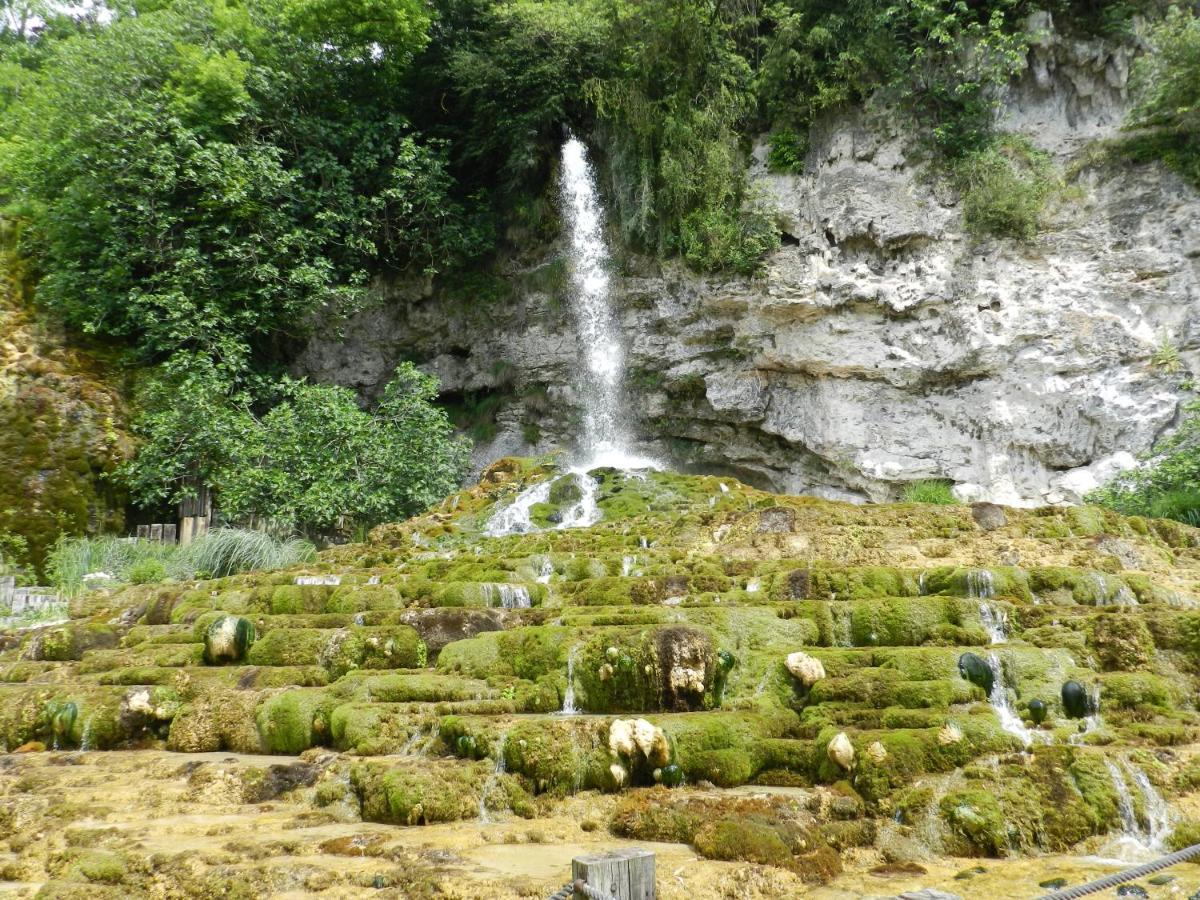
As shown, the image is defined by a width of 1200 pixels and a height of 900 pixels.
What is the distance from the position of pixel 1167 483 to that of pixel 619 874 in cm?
1113

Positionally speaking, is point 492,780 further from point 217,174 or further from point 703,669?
point 217,174

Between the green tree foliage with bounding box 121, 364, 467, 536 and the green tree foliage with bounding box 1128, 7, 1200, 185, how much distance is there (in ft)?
41.0

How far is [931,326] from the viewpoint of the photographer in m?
14.4

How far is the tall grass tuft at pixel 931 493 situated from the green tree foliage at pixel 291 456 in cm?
757

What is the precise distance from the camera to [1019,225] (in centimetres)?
1412

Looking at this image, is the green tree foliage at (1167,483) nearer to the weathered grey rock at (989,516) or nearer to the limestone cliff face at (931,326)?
the limestone cliff face at (931,326)

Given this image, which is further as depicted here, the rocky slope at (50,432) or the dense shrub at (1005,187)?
the dense shrub at (1005,187)

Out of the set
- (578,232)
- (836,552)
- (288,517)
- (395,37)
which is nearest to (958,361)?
(836,552)

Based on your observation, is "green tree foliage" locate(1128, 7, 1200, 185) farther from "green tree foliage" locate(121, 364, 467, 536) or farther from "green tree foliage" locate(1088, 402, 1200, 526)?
"green tree foliage" locate(121, 364, 467, 536)

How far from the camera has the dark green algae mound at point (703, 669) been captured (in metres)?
5.10

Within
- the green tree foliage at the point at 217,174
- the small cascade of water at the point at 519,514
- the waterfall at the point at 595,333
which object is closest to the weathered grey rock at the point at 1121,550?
the small cascade of water at the point at 519,514

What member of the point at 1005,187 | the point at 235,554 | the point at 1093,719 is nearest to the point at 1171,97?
the point at 1005,187

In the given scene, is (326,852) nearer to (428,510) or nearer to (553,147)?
(428,510)

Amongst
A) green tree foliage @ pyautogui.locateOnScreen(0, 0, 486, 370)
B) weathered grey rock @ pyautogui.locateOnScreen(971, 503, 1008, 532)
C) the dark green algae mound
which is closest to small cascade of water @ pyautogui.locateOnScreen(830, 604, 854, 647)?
the dark green algae mound
